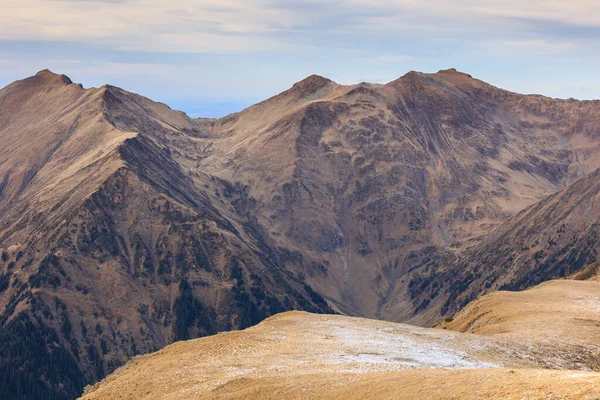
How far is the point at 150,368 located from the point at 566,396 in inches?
2036

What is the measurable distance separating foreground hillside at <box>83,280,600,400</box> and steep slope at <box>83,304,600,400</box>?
4.5 inches

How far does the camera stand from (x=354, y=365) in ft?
255

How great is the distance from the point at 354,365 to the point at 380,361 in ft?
17.7

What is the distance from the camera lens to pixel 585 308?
120 meters

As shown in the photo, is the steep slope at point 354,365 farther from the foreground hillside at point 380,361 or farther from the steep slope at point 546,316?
the steep slope at point 546,316

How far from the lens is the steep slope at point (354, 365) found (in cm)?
5688

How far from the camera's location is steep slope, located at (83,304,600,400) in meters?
56.9

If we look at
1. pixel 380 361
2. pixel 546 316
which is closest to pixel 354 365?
pixel 380 361

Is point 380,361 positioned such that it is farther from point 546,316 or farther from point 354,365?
point 546,316

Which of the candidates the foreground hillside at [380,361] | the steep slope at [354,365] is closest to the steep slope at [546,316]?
the foreground hillside at [380,361]

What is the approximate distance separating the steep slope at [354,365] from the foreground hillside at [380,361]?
0.38 ft

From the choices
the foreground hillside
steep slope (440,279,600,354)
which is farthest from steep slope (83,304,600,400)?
steep slope (440,279,600,354)

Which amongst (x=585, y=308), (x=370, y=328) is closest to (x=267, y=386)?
(x=370, y=328)

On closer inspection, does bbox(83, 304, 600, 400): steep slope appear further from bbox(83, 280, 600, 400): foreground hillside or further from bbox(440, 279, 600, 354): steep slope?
bbox(440, 279, 600, 354): steep slope
